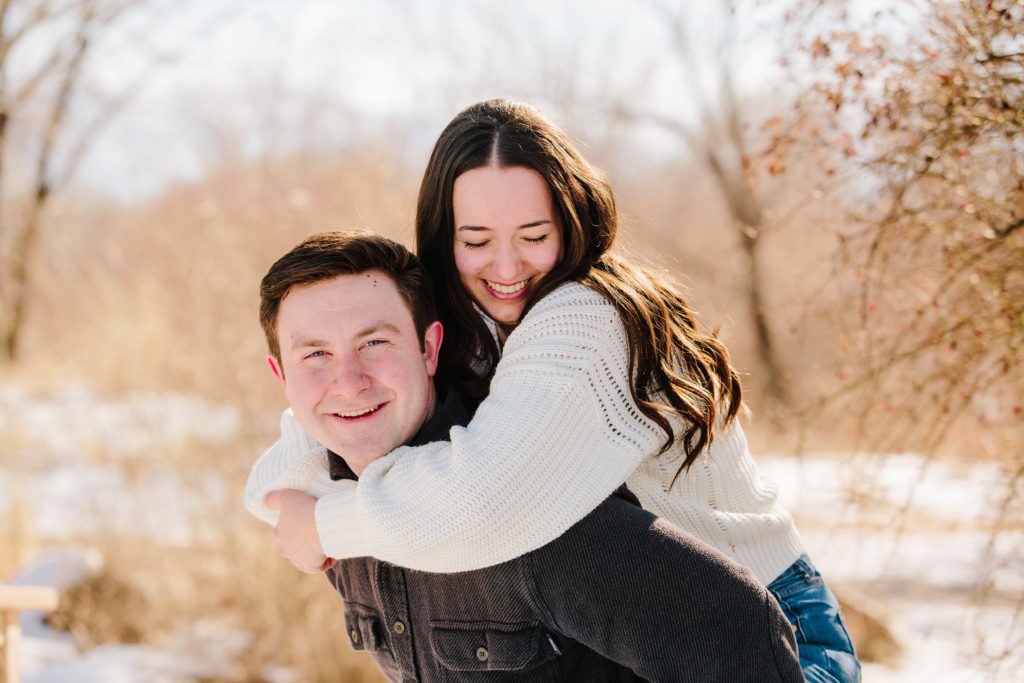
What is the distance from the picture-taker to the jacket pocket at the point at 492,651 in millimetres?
2066

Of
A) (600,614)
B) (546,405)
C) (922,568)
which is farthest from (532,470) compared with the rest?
(922,568)

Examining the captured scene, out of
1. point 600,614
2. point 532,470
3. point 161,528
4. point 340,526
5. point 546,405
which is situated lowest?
point 161,528

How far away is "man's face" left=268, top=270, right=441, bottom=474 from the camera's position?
229cm

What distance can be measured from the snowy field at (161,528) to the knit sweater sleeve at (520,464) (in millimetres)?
4167

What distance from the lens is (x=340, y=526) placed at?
2.23 m

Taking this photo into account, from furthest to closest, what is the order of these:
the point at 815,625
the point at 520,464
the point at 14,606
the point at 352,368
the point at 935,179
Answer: the point at 14,606
the point at 935,179
the point at 815,625
the point at 352,368
the point at 520,464

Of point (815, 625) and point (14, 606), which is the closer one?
point (815, 625)

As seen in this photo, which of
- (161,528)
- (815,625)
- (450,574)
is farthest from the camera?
(161,528)

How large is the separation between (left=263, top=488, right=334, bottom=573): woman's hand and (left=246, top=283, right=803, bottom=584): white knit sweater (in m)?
0.11

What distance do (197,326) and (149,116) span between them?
8046mm

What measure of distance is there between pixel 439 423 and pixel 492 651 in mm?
525

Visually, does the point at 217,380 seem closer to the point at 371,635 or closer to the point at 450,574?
the point at 371,635

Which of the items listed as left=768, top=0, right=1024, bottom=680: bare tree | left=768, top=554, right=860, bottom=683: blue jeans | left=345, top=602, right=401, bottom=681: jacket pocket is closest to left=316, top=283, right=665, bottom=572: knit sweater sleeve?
left=345, top=602, right=401, bottom=681: jacket pocket

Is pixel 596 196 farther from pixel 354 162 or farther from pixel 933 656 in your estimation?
pixel 354 162
